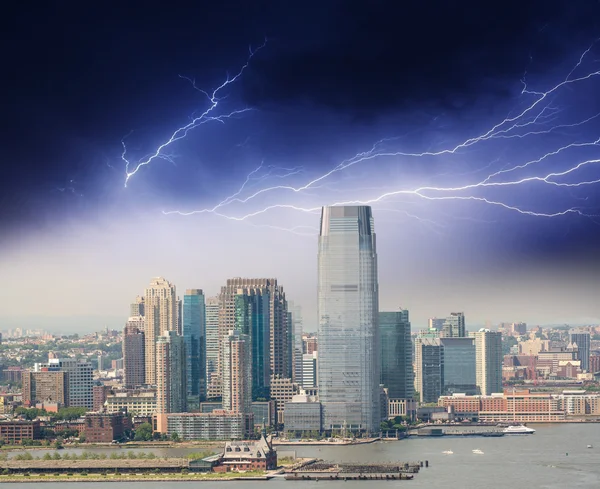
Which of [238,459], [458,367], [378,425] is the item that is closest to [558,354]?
[458,367]

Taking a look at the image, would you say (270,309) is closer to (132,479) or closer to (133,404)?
(133,404)

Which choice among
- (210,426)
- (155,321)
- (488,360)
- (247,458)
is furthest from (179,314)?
(247,458)

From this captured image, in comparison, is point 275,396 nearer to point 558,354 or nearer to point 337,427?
point 337,427

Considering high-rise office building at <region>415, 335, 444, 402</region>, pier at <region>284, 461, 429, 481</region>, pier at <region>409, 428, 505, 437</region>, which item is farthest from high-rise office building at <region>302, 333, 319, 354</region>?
pier at <region>284, 461, 429, 481</region>

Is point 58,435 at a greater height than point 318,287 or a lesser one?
lesser

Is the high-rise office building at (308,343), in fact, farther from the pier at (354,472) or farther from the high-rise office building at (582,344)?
the pier at (354,472)

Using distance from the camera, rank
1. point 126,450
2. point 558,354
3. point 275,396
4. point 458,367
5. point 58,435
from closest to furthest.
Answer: point 126,450
point 58,435
point 275,396
point 458,367
point 558,354

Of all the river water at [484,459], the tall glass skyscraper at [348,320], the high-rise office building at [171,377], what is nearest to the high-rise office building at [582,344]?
the tall glass skyscraper at [348,320]
